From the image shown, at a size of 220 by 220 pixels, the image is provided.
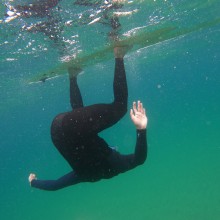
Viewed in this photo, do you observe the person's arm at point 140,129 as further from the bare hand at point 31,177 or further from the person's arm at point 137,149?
the bare hand at point 31,177

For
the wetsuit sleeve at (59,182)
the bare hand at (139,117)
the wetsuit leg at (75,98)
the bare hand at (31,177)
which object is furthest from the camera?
the wetsuit leg at (75,98)

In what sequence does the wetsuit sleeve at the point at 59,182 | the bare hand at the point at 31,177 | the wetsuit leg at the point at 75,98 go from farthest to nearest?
the wetsuit leg at the point at 75,98
the bare hand at the point at 31,177
the wetsuit sleeve at the point at 59,182

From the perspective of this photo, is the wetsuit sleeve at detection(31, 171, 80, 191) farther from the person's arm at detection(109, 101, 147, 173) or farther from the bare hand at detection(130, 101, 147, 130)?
the bare hand at detection(130, 101, 147, 130)

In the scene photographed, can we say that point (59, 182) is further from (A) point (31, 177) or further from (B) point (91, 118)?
(B) point (91, 118)

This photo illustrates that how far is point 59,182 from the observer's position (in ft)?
29.0

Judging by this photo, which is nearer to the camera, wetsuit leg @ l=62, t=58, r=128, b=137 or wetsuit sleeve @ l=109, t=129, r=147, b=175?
wetsuit leg @ l=62, t=58, r=128, b=137

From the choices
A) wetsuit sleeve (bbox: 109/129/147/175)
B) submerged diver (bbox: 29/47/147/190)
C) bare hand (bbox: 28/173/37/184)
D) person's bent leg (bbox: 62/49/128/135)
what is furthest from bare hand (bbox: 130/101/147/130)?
bare hand (bbox: 28/173/37/184)

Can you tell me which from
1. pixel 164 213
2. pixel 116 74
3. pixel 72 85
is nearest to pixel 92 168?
pixel 116 74

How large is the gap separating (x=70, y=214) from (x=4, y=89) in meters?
31.1

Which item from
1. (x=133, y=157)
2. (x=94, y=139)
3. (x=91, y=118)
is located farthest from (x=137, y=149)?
(x=91, y=118)

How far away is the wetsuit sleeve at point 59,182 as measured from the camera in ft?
27.6

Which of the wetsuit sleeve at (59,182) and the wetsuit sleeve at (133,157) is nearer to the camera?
the wetsuit sleeve at (133,157)

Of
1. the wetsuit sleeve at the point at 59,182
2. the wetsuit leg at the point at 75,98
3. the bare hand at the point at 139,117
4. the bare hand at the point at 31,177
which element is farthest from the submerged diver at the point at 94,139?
the wetsuit leg at the point at 75,98

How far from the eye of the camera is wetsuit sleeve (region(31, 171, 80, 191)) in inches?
331
